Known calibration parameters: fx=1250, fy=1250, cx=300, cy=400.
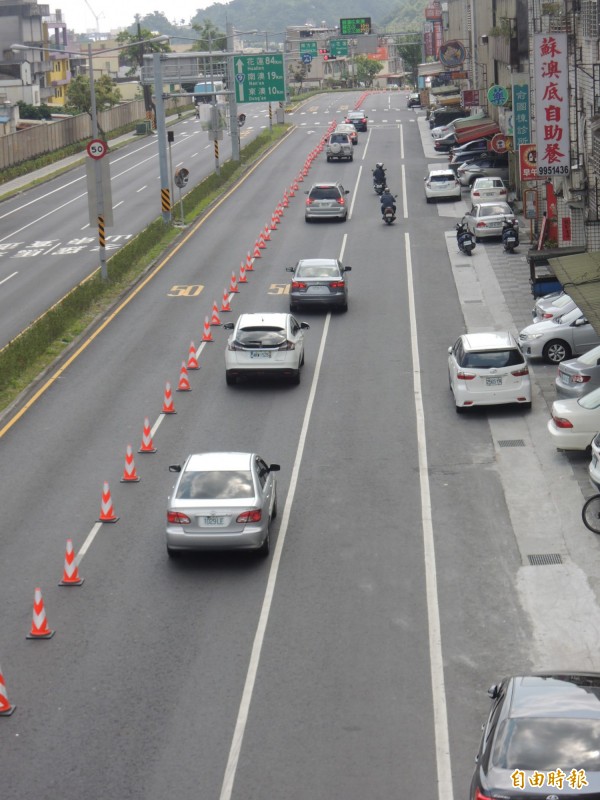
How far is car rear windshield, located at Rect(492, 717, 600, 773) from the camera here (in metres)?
10.6

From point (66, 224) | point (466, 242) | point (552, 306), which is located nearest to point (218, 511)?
point (552, 306)

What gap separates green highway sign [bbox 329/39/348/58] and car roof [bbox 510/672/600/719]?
103478mm

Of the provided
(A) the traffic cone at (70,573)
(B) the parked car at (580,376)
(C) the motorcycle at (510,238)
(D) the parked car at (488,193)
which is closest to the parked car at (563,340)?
(B) the parked car at (580,376)

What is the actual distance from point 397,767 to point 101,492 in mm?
11263

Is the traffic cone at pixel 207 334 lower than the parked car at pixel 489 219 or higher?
lower

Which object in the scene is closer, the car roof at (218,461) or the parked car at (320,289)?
the car roof at (218,461)

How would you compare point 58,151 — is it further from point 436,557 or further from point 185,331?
point 436,557

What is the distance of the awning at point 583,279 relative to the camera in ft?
86.3

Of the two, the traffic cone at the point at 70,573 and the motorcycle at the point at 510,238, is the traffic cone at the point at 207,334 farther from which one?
the traffic cone at the point at 70,573

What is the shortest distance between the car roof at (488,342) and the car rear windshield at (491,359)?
0.34 feet

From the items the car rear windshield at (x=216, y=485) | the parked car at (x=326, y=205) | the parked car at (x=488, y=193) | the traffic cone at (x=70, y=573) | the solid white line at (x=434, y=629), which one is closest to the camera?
the solid white line at (x=434, y=629)

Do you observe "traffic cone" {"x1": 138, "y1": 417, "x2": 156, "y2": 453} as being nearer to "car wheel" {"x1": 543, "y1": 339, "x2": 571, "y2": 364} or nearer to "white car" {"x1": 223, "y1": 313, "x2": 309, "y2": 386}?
"white car" {"x1": 223, "y1": 313, "x2": 309, "y2": 386}

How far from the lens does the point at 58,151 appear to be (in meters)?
90.7

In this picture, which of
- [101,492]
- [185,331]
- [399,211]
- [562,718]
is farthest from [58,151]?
[562,718]
